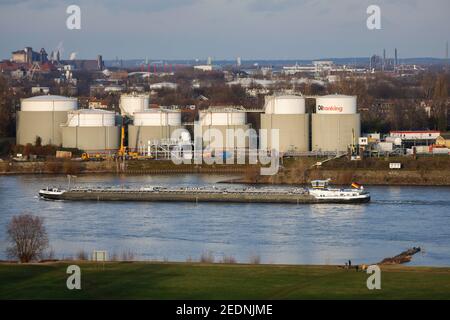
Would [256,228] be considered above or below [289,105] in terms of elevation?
below

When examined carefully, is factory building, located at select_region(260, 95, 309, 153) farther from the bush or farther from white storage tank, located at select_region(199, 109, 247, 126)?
the bush

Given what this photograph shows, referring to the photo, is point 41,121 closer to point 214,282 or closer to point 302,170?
point 302,170

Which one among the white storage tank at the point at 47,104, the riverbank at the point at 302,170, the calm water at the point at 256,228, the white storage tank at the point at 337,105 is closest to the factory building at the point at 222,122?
the white storage tank at the point at 337,105

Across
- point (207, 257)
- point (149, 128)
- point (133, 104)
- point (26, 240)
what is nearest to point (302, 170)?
point (149, 128)

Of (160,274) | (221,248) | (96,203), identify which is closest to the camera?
(160,274)

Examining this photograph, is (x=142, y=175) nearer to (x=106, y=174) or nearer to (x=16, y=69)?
(x=106, y=174)

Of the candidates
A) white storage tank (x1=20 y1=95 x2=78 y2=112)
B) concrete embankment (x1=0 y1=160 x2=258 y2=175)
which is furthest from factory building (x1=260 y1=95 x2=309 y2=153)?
white storage tank (x1=20 y1=95 x2=78 y2=112)
